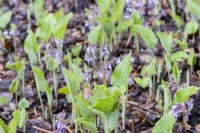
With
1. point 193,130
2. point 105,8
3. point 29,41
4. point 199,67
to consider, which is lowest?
point 193,130

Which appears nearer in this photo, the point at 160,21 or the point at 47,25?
the point at 47,25

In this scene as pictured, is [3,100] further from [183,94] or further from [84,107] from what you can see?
[183,94]

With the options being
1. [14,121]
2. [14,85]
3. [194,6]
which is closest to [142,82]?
[194,6]

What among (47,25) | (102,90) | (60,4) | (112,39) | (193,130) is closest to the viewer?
(102,90)

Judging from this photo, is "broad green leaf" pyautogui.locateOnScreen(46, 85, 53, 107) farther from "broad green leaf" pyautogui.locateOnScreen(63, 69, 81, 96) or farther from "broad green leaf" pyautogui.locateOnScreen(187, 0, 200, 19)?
"broad green leaf" pyautogui.locateOnScreen(187, 0, 200, 19)

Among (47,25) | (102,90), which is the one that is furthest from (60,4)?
(102,90)

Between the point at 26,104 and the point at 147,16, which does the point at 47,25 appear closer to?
the point at 26,104

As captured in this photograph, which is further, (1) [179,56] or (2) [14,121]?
(1) [179,56]

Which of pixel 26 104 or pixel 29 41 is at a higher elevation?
pixel 29 41
